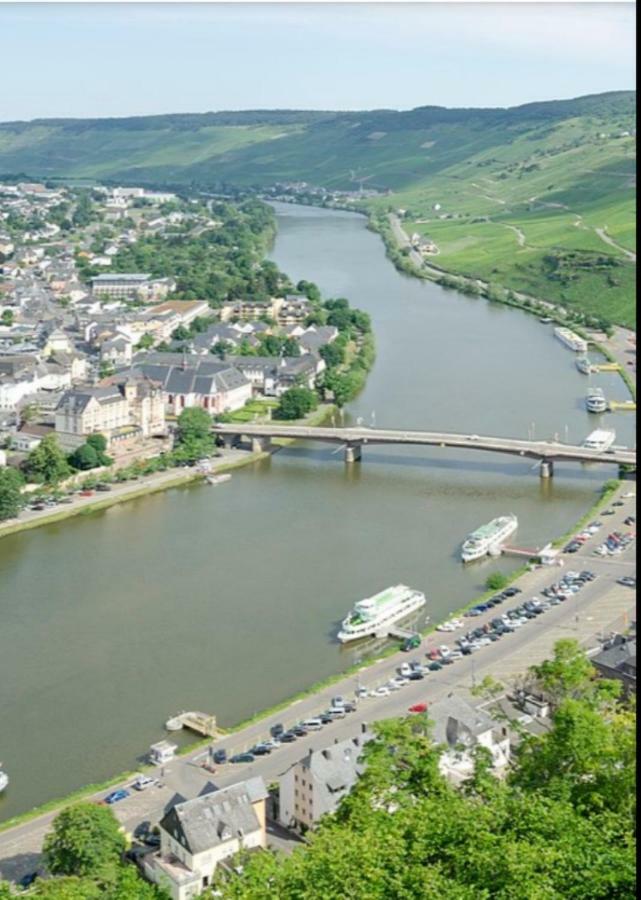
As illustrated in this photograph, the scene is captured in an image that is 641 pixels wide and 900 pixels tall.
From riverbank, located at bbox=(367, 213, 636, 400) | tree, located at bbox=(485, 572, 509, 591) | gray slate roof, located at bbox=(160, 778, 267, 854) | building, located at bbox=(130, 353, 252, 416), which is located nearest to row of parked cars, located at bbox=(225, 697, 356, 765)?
gray slate roof, located at bbox=(160, 778, 267, 854)

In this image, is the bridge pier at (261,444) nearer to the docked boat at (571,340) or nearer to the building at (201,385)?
the building at (201,385)

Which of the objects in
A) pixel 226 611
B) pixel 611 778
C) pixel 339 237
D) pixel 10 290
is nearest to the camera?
pixel 611 778

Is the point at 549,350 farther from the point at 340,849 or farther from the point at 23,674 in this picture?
the point at 340,849

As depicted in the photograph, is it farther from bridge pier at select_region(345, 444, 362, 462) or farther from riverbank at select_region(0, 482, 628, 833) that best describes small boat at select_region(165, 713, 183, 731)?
bridge pier at select_region(345, 444, 362, 462)

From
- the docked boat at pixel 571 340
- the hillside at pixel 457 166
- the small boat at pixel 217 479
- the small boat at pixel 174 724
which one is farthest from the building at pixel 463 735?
the hillside at pixel 457 166

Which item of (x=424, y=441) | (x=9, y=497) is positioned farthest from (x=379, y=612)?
(x=424, y=441)

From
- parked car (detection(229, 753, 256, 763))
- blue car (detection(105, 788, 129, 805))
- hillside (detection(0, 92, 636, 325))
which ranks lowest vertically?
blue car (detection(105, 788, 129, 805))

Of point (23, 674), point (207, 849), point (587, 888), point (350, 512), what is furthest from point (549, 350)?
point (587, 888)

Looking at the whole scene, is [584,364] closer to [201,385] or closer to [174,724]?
[201,385]
